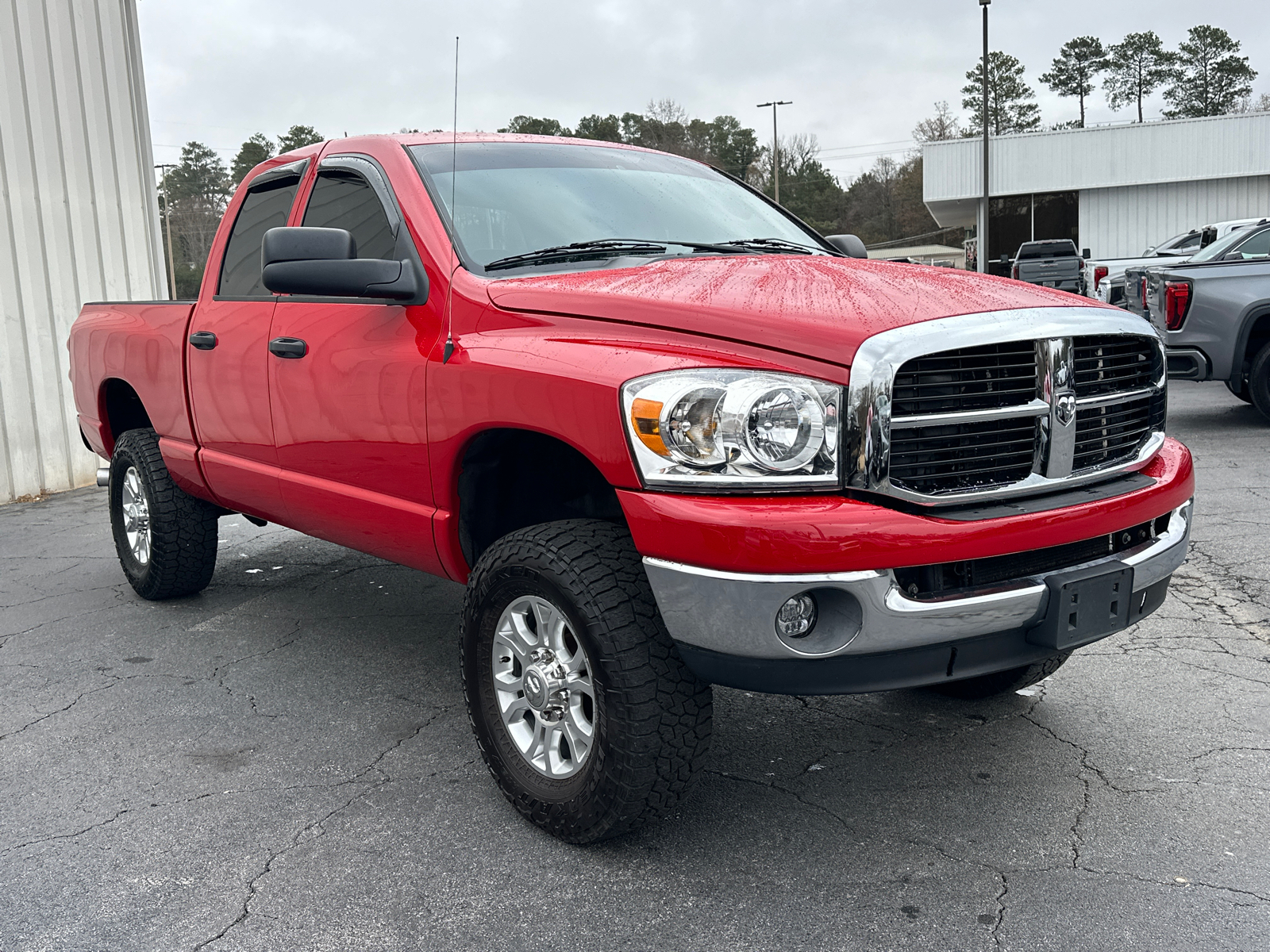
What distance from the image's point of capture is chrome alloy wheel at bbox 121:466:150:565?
5.37 meters

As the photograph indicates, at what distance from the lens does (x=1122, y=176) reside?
3681cm

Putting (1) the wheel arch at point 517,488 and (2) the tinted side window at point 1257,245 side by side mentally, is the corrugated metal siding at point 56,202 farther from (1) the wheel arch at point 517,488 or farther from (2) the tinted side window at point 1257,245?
(2) the tinted side window at point 1257,245

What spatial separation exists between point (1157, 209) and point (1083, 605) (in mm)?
39454

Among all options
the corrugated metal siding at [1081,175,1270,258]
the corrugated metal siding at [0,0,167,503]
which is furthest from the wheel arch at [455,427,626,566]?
the corrugated metal siding at [1081,175,1270,258]

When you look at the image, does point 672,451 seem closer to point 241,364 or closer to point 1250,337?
point 241,364

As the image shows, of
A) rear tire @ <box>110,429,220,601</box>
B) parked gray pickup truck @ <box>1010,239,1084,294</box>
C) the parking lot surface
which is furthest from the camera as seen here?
parked gray pickup truck @ <box>1010,239,1084,294</box>

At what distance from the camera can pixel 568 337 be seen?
113 inches

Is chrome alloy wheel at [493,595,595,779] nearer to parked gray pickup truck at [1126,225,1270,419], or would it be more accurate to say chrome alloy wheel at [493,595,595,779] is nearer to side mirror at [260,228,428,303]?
side mirror at [260,228,428,303]

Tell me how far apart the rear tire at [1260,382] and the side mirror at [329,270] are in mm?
8295

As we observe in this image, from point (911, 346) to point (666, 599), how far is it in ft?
2.59

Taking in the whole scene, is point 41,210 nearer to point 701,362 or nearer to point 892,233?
point 701,362

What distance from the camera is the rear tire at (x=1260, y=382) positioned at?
930 cm

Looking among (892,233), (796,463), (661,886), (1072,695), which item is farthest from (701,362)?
(892,233)

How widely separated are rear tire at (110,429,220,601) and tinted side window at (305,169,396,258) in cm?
164
